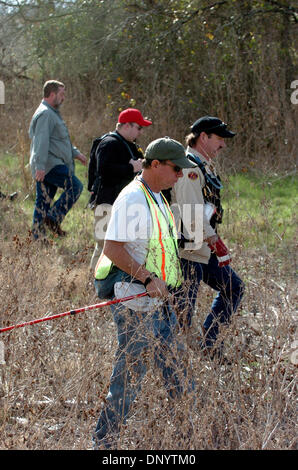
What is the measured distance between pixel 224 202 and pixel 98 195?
11.1ft

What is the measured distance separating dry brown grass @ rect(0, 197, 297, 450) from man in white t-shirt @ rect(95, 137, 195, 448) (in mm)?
101

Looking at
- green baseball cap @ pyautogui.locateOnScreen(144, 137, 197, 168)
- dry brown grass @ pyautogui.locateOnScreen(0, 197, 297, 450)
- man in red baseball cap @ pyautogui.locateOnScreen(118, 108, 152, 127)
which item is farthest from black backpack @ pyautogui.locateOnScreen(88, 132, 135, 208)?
green baseball cap @ pyautogui.locateOnScreen(144, 137, 197, 168)

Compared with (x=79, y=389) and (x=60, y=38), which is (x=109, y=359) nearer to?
(x=79, y=389)

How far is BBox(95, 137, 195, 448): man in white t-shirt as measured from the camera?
3.61 m

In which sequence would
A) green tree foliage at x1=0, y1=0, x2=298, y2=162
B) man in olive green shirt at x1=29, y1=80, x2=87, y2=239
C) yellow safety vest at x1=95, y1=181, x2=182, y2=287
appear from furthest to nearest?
green tree foliage at x1=0, y1=0, x2=298, y2=162 → man in olive green shirt at x1=29, y1=80, x2=87, y2=239 → yellow safety vest at x1=95, y1=181, x2=182, y2=287

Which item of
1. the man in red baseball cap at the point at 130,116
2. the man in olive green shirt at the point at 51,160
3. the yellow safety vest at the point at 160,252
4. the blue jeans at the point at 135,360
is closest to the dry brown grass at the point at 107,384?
the blue jeans at the point at 135,360

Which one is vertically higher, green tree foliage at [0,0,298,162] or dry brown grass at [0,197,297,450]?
green tree foliage at [0,0,298,162]

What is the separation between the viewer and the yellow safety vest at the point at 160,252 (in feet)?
12.1

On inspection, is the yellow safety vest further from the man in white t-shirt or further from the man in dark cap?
the man in dark cap

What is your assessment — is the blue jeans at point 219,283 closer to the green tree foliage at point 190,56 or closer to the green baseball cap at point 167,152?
the green baseball cap at point 167,152

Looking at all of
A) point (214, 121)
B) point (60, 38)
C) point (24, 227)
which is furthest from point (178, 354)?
point (60, 38)

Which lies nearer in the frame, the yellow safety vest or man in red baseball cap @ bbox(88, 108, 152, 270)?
the yellow safety vest

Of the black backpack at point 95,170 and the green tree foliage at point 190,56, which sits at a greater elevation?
the green tree foliage at point 190,56

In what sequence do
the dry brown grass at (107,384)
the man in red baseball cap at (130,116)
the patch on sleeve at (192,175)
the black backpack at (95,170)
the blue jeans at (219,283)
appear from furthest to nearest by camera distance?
the black backpack at (95,170) < the man in red baseball cap at (130,116) < the blue jeans at (219,283) < the patch on sleeve at (192,175) < the dry brown grass at (107,384)
